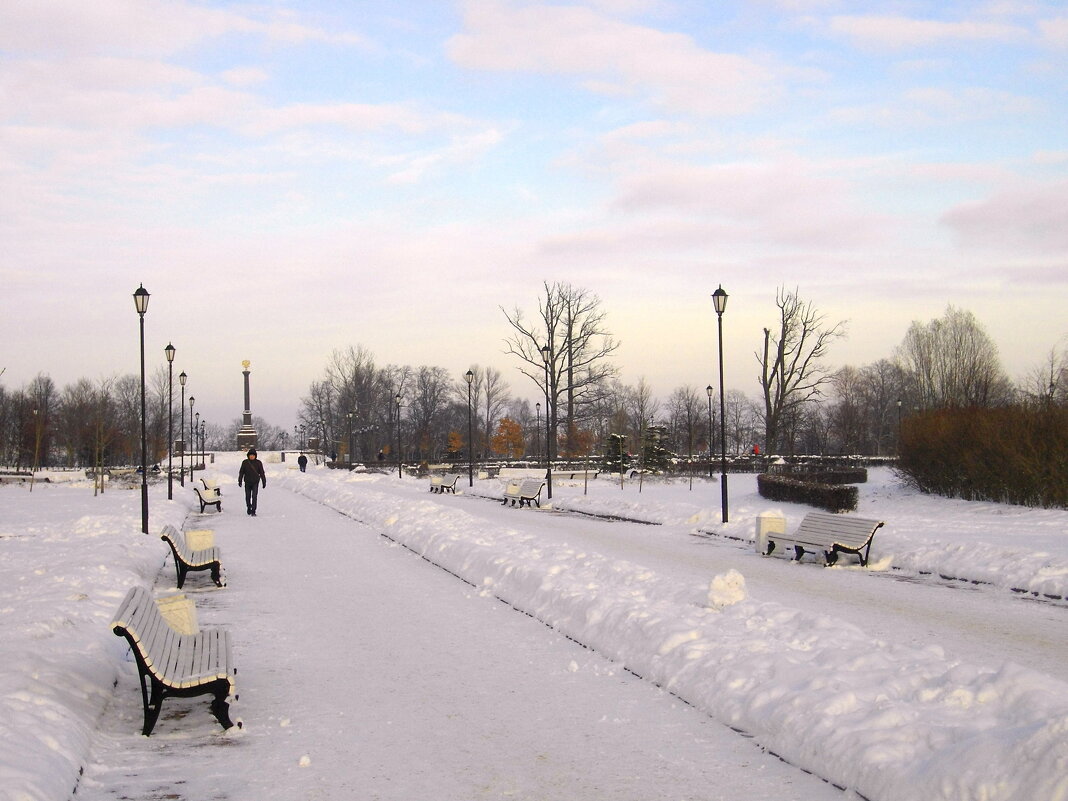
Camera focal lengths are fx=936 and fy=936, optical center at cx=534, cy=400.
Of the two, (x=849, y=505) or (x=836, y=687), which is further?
(x=849, y=505)

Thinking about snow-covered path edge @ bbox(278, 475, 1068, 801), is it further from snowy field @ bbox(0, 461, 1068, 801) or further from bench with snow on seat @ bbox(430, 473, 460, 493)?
bench with snow on seat @ bbox(430, 473, 460, 493)

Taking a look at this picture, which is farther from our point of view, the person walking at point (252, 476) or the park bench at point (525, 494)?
the park bench at point (525, 494)

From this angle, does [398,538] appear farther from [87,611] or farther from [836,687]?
[836,687]

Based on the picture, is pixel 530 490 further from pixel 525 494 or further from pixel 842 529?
pixel 842 529

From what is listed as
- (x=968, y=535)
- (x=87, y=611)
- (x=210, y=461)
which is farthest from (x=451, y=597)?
(x=210, y=461)

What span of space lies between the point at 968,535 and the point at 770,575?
6.49 meters

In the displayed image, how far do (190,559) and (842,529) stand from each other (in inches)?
409

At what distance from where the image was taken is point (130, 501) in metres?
32.1

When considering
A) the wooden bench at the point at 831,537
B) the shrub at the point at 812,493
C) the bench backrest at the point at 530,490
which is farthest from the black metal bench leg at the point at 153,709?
the bench backrest at the point at 530,490

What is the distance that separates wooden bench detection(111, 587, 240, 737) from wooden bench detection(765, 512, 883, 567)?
11.0 meters

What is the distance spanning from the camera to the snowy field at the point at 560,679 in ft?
17.9

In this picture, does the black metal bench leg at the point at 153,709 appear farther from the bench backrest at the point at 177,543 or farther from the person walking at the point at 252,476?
the person walking at the point at 252,476

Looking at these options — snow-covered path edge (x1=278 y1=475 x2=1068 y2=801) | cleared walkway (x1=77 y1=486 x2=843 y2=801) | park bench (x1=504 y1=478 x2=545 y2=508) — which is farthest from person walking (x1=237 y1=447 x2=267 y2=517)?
snow-covered path edge (x1=278 y1=475 x2=1068 y2=801)

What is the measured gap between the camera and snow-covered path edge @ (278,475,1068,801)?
494 cm
